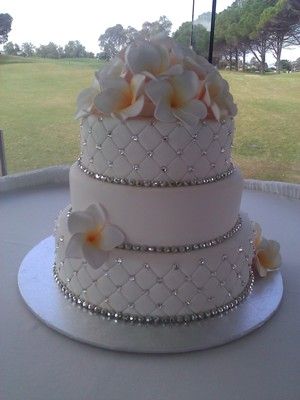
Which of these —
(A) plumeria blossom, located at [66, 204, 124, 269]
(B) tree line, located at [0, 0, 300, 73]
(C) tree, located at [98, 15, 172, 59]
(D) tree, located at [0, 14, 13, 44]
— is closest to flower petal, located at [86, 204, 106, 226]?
(A) plumeria blossom, located at [66, 204, 124, 269]

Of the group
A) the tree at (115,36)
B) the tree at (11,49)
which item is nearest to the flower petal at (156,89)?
the tree at (115,36)

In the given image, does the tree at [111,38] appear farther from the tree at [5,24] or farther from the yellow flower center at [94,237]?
the yellow flower center at [94,237]

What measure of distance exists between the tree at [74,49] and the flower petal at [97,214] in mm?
2122

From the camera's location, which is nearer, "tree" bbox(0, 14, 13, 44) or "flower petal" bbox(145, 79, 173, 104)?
"flower petal" bbox(145, 79, 173, 104)

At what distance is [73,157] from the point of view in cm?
292

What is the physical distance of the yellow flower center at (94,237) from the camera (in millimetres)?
781

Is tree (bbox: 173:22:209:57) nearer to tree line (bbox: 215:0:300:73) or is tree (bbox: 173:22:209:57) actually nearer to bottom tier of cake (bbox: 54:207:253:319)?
tree line (bbox: 215:0:300:73)

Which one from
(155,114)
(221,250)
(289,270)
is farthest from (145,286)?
(289,270)

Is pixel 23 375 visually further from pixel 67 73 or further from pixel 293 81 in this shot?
pixel 293 81

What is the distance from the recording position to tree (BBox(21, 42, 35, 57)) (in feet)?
9.25

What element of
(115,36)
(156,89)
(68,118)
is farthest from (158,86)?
(68,118)

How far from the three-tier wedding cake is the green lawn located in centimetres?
209

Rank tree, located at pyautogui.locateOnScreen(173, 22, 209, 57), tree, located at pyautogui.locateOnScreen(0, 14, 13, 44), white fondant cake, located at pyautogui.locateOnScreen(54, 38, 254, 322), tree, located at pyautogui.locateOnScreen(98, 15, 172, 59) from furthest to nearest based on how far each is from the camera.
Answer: tree, located at pyautogui.locateOnScreen(0, 14, 13, 44)
tree, located at pyautogui.locateOnScreen(98, 15, 172, 59)
tree, located at pyautogui.locateOnScreen(173, 22, 209, 57)
white fondant cake, located at pyautogui.locateOnScreen(54, 38, 254, 322)

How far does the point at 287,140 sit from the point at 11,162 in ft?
6.39
